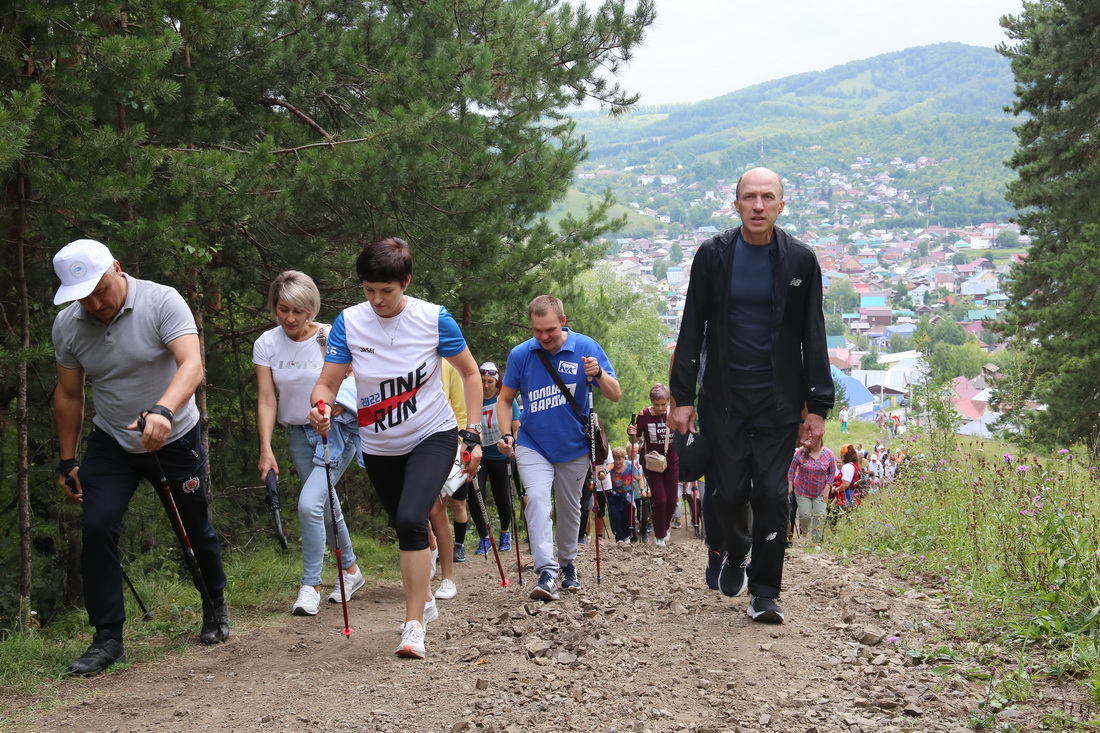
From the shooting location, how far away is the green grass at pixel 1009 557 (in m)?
4.78

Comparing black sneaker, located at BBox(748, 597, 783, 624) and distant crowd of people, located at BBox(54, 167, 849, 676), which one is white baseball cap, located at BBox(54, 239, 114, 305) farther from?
black sneaker, located at BBox(748, 597, 783, 624)

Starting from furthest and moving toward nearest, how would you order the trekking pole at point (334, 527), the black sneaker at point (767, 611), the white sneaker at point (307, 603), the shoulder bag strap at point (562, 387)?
the shoulder bag strap at point (562, 387), the white sneaker at point (307, 603), the trekking pole at point (334, 527), the black sneaker at point (767, 611)

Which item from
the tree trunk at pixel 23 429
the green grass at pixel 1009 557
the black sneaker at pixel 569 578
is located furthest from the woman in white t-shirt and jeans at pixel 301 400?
the green grass at pixel 1009 557

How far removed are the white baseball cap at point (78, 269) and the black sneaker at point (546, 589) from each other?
356 cm

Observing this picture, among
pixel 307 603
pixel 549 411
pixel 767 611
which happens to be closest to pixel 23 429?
pixel 307 603

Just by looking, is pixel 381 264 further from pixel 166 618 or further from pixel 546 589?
pixel 166 618

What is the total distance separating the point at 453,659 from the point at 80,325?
9.12ft

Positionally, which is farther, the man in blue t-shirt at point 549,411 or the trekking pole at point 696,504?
the trekking pole at point 696,504

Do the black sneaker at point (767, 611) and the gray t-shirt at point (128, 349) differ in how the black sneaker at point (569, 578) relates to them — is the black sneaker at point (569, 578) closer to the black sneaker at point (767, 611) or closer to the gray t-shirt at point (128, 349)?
the black sneaker at point (767, 611)

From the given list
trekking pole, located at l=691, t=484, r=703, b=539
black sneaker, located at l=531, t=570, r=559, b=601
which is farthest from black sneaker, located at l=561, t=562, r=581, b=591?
trekking pole, located at l=691, t=484, r=703, b=539

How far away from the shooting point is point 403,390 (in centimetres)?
554

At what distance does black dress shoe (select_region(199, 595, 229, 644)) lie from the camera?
6.30 meters

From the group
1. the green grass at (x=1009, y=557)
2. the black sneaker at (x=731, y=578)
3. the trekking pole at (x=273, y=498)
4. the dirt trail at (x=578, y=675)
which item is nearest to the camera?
the dirt trail at (x=578, y=675)

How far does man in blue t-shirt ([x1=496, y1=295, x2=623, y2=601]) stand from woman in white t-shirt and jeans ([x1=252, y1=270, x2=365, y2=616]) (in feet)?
4.18
